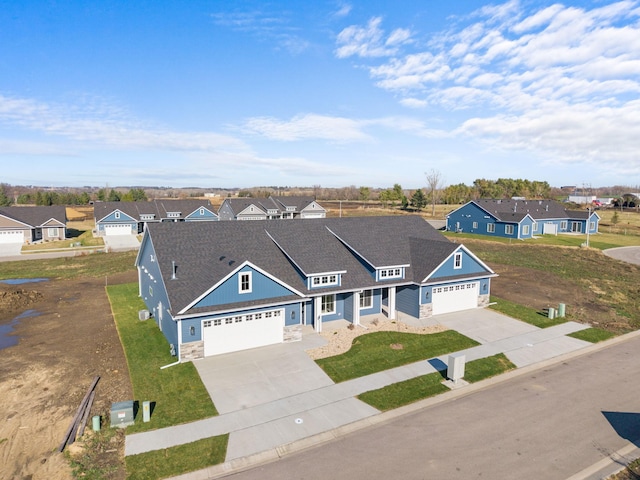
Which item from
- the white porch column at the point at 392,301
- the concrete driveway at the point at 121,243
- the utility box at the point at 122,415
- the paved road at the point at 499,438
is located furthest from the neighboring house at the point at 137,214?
the paved road at the point at 499,438

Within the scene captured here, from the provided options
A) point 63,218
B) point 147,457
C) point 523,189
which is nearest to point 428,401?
point 147,457

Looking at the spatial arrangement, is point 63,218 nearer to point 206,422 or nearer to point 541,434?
point 206,422

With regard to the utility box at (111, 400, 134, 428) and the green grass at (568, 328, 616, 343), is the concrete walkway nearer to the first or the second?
the utility box at (111, 400, 134, 428)

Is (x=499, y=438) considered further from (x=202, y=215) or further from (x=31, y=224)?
(x=31, y=224)

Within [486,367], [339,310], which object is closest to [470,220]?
[339,310]

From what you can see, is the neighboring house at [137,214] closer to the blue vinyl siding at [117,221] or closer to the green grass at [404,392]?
the blue vinyl siding at [117,221]
